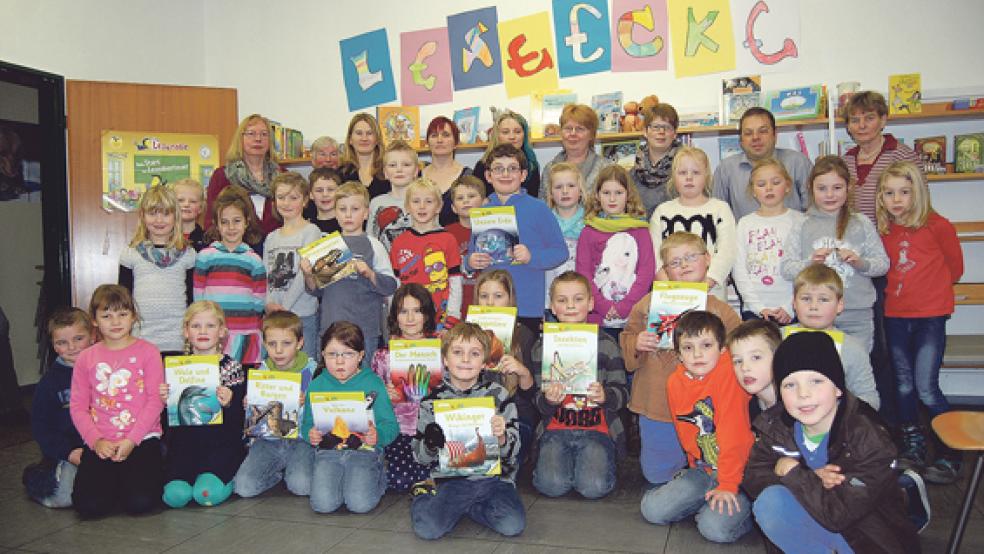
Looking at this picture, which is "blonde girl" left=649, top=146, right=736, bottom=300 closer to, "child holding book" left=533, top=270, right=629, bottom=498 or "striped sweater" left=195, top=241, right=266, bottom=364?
"child holding book" left=533, top=270, right=629, bottom=498

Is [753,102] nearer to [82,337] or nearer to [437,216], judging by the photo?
[437,216]

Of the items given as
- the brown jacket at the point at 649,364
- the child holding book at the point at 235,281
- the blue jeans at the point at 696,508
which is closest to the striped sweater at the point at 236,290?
the child holding book at the point at 235,281

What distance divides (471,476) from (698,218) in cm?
192

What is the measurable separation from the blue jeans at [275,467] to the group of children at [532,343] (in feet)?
0.04

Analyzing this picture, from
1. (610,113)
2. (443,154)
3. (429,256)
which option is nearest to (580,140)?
(443,154)

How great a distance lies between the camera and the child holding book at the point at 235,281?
3934mm

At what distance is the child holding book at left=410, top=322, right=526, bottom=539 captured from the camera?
288 centimetres

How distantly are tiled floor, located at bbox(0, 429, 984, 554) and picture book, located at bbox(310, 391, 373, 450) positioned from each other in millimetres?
337

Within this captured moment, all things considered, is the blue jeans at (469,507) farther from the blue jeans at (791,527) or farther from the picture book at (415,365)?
the blue jeans at (791,527)

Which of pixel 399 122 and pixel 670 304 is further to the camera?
pixel 399 122

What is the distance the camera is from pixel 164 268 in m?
3.97

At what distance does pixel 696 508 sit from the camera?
2914 mm

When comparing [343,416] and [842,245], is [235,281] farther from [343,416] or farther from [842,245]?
[842,245]

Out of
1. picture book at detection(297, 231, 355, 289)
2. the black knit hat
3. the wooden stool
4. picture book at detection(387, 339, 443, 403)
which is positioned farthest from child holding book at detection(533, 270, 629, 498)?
the wooden stool
